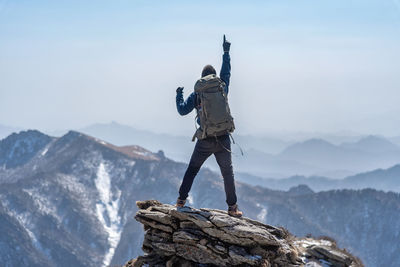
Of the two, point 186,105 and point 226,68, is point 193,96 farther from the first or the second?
point 226,68

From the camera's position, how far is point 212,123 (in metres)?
18.7

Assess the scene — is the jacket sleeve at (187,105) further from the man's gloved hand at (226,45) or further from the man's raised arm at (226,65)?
the man's gloved hand at (226,45)

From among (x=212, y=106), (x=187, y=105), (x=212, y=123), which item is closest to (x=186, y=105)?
(x=187, y=105)

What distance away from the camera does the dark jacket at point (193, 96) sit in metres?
19.2

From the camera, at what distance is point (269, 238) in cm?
1836

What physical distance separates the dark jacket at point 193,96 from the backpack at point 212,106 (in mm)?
508

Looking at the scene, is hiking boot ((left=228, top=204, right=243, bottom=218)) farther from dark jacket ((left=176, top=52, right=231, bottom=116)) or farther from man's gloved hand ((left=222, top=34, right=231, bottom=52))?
man's gloved hand ((left=222, top=34, right=231, bottom=52))

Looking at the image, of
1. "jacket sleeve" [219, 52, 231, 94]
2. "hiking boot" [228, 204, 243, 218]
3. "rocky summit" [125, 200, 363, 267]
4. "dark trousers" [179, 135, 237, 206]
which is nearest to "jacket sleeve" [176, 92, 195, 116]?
"dark trousers" [179, 135, 237, 206]

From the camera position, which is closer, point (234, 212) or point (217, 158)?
point (217, 158)

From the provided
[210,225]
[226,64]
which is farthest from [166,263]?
[226,64]

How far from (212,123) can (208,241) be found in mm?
5276

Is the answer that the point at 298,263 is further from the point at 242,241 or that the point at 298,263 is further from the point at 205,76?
the point at 205,76

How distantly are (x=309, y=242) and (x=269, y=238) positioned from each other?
12.1m

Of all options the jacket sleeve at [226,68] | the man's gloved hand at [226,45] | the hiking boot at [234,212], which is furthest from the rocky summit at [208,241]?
the man's gloved hand at [226,45]
